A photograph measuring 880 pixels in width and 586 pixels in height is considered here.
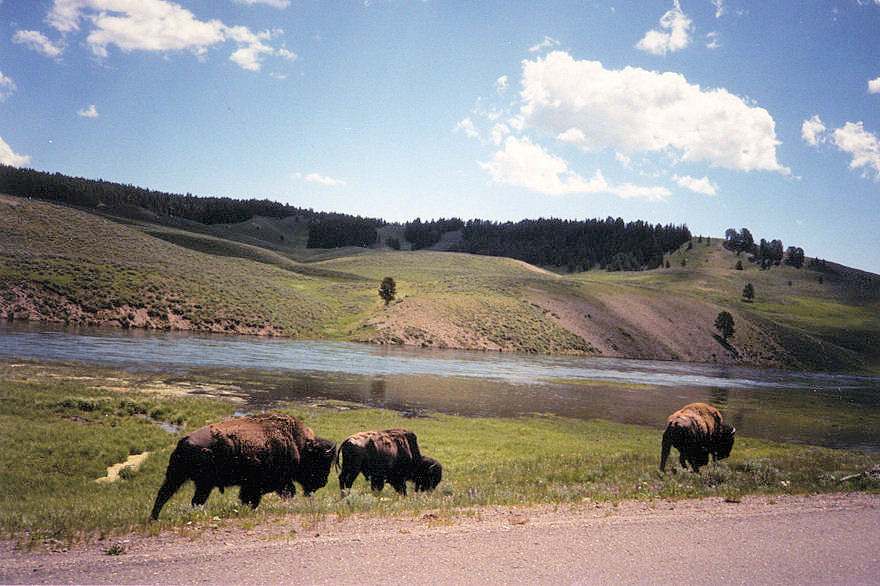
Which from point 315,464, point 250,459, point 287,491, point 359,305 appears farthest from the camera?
point 359,305

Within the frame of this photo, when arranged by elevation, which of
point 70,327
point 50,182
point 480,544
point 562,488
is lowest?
point 70,327

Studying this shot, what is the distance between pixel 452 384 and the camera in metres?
36.4

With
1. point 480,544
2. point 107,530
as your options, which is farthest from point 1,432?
point 480,544

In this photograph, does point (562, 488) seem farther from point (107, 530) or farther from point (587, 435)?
point (587, 435)

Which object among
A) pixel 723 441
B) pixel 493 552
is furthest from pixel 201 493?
pixel 723 441

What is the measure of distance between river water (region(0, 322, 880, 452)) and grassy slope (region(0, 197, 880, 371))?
9.00 metres

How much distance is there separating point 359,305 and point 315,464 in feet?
241

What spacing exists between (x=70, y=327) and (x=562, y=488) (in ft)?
166

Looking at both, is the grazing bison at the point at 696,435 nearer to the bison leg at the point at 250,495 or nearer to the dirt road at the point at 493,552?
the dirt road at the point at 493,552

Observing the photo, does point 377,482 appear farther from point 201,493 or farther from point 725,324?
point 725,324

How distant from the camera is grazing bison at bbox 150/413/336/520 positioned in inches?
Answer: 328

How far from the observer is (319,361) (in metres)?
42.8

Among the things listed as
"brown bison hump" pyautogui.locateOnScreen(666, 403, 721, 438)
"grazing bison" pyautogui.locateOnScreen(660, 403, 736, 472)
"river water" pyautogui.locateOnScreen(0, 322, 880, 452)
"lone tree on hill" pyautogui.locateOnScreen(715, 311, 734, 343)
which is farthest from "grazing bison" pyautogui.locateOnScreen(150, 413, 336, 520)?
"lone tree on hill" pyautogui.locateOnScreen(715, 311, 734, 343)

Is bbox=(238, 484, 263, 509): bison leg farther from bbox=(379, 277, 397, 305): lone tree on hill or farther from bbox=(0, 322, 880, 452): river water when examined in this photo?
bbox=(379, 277, 397, 305): lone tree on hill
